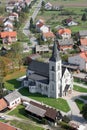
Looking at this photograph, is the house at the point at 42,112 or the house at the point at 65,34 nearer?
the house at the point at 42,112

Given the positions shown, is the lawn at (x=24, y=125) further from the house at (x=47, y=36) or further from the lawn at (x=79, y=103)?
the house at (x=47, y=36)

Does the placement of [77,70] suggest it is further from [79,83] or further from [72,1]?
[72,1]

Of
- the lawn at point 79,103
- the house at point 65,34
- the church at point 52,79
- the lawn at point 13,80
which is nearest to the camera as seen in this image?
the lawn at point 79,103

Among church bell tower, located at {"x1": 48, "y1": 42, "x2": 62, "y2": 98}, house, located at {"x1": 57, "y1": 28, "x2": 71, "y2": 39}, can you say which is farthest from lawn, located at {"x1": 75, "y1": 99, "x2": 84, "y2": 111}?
house, located at {"x1": 57, "y1": 28, "x2": 71, "y2": 39}

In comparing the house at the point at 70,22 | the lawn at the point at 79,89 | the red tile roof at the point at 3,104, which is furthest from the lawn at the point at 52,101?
the house at the point at 70,22

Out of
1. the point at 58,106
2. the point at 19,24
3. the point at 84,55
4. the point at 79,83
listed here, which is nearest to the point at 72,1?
the point at 19,24

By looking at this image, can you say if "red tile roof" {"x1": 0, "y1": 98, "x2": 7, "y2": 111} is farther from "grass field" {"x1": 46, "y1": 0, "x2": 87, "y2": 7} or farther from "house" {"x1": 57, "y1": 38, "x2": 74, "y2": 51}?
"grass field" {"x1": 46, "y1": 0, "x2": 87, "y2": 7}
